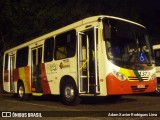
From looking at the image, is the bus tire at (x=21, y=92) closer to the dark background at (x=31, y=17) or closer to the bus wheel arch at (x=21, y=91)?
the bus wheel arch at (x=21, y=91)

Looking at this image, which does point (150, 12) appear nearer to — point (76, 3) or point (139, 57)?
point (76, 3)

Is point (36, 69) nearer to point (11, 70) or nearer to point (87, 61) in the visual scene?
point (11, 70)

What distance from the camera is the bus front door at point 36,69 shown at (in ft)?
46.8

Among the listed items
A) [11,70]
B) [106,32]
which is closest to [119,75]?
[106,32]

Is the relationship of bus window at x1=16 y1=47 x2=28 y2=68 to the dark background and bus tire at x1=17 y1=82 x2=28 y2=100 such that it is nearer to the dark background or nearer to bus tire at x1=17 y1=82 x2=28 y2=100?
bus tire at x1=17 y1=82 x2=28 y2=100

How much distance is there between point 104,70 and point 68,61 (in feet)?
6.82

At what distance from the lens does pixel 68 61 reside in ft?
38.9

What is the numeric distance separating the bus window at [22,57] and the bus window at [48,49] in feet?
7.50

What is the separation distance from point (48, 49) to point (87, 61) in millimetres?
2975

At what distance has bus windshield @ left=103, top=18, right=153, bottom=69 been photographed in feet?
34.2

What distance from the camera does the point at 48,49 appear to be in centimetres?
1348

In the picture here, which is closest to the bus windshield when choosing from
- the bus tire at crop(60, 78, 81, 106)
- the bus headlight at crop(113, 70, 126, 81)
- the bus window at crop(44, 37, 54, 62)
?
the bus headlight at crop(113, 70, 126, 81)

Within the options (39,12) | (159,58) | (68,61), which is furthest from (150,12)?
(68,61)

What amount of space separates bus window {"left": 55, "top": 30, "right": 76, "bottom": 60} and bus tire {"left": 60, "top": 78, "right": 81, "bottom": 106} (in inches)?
40.3
